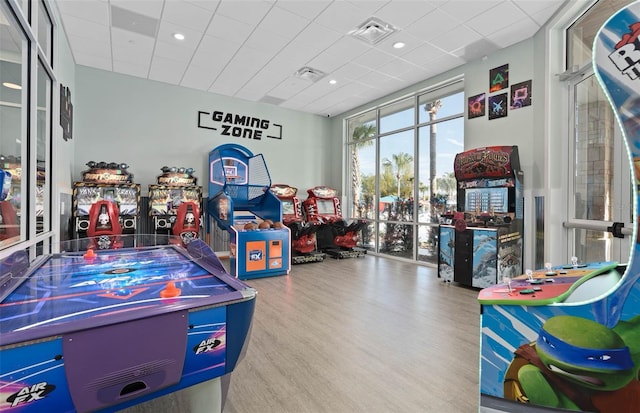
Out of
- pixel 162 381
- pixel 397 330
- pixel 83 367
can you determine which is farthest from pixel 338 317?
pixel 83 367

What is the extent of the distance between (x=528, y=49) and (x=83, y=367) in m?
5.52

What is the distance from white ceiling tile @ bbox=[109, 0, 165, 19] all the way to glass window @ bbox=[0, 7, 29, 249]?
1394mm

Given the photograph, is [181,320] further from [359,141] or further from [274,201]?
[359,141]

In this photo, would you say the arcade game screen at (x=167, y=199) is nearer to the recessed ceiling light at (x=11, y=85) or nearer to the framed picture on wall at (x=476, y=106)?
the recessed ceiling light at (x=11, y=85)

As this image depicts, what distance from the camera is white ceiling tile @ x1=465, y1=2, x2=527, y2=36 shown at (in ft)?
11.9

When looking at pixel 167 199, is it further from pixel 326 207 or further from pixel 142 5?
pixel 326 207

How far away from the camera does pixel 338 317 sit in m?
3.20

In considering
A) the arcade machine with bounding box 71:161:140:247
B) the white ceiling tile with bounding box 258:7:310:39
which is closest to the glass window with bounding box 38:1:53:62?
the arcade machine with bounding box 71:161:140:247

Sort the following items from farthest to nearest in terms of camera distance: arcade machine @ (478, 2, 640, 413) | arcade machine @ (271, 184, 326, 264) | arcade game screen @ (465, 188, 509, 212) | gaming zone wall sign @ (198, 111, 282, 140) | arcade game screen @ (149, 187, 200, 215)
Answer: gaming zone wall sign @ (198, 111, 282, 140)
arcade machine @ (271, 184, 326, 264)
arcade game screen @ (149, 187, 200, 215)
arcade game screen @ (465, 188, 509, 212)
arcade machine @ (478, 2, 640, 413)

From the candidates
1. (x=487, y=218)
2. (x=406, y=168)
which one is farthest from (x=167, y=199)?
(x=487, y=218)

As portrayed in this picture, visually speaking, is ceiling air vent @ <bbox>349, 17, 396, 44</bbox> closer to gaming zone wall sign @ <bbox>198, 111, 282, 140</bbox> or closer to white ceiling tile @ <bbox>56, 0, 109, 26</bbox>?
white ceiling tile @ <bbox>56, 0, 109, 26</bbox>

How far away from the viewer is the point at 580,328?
119 centimetres

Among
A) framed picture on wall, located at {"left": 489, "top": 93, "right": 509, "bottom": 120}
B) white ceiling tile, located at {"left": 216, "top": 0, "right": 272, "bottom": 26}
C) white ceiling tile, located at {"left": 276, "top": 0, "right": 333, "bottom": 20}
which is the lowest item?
framed picture on wall, located at {"left": 489, "top": 93, "right": 509, "bottom": 120}

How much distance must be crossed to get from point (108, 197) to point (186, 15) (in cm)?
290
